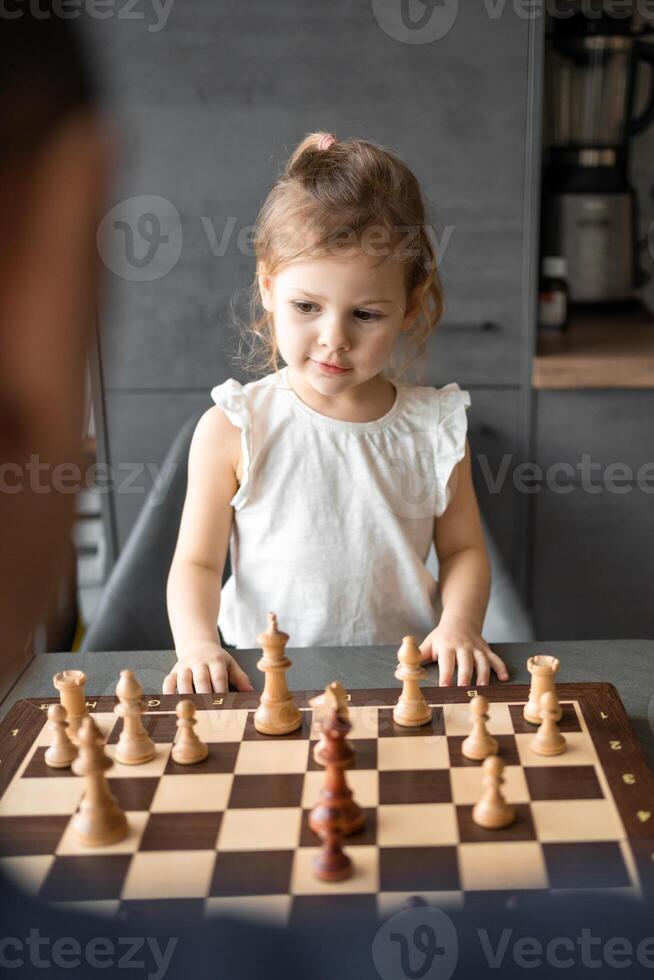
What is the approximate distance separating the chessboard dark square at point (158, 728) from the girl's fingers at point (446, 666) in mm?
323

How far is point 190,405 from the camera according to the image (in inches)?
98.4

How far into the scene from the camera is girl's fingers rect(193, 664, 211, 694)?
1.18 m

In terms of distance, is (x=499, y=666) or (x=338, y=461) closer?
(x=499, y=666)

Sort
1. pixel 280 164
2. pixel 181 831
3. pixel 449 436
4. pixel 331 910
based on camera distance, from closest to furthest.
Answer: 1. pixel 331 910
2. pixel 181 831
3. pixel 449 436
4. pixel 280 164

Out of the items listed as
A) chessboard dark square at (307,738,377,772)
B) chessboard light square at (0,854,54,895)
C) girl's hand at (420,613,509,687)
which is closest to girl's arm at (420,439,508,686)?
girl's hand at (420,613,509,687)

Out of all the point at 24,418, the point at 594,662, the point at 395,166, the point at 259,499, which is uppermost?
the point at 395,166

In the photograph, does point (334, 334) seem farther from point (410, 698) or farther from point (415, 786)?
point (415, 786)

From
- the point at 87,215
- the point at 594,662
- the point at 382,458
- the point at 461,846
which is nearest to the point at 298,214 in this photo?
the point at 382,458

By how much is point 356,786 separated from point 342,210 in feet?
2.78

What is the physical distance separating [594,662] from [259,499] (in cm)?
62

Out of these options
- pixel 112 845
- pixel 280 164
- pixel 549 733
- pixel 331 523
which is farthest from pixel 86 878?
pixel 280 164

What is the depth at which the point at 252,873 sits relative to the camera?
831 millimetres

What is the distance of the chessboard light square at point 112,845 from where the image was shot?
34.0 inches

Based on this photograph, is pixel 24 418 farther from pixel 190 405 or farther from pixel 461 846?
pixel 190 405
